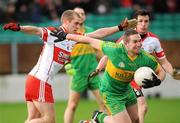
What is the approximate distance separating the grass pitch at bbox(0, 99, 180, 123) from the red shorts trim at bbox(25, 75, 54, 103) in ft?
13.5

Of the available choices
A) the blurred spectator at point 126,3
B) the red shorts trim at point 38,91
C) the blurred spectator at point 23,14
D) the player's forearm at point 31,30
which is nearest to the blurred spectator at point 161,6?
the blurred spectator at point 126,3

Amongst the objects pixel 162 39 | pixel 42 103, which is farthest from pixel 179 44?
pixel 42 103

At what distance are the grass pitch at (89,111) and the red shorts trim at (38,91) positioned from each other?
4.12 m

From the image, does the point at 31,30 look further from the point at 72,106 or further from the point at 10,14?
the point at 10,14

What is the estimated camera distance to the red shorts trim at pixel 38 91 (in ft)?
38.3

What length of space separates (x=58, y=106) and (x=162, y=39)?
440cm

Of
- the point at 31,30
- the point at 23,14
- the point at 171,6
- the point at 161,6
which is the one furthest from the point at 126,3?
the point at 31,30

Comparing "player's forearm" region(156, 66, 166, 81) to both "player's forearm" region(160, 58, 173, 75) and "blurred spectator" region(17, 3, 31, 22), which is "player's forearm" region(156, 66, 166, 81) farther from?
"blurred spectator" region(17, 3, 31, 22)

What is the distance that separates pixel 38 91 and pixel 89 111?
6.38 metres

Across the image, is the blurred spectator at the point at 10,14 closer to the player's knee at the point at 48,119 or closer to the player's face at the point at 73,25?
the player's face at the point at 73,25

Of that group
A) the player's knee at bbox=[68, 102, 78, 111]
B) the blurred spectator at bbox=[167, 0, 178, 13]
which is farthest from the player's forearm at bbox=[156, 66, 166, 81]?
the blurred spectator at bbox=[167, 0, 178, 13]

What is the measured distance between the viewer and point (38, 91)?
38.3ft

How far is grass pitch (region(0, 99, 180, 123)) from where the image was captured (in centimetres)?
1630

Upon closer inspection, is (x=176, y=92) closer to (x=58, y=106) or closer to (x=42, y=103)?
(x=58, y=106)
